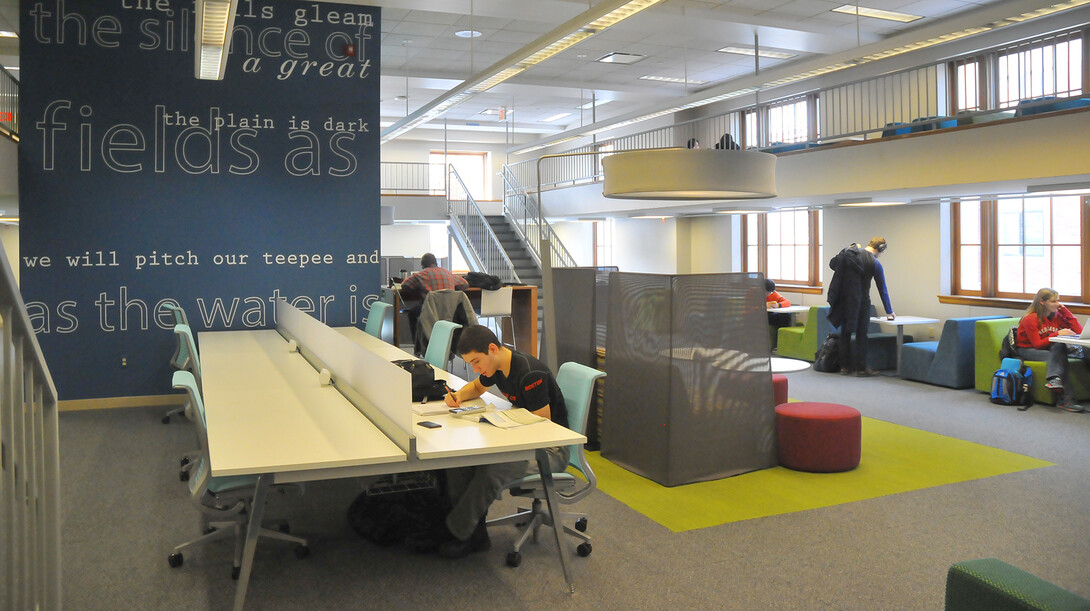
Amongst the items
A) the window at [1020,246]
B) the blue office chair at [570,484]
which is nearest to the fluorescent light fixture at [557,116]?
the window at [1020,246]

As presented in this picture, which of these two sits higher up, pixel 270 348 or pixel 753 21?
pixel 753 21

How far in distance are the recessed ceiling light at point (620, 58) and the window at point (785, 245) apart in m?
3.21

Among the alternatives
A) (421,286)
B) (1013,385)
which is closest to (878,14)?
(1013,385)

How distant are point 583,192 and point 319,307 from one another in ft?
21.8

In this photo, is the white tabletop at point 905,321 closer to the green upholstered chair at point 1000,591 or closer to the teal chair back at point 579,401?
the teal chair back at point 579,401

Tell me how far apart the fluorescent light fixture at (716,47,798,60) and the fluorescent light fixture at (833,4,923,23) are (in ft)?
6.45

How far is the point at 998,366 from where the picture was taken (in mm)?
8133

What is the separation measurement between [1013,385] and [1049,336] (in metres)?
0.59

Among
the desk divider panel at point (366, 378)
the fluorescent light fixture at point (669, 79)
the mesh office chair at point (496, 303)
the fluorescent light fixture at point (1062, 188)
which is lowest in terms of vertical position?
the desk divider panel at point (366, 378)

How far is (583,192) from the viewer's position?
14078mm

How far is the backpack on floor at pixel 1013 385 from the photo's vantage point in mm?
7707

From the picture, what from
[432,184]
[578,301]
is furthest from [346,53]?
[432,184]

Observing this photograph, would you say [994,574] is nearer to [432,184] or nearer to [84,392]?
[84,392]

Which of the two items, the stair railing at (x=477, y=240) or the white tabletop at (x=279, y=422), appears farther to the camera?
the stair railing at (x=477, y=240)
